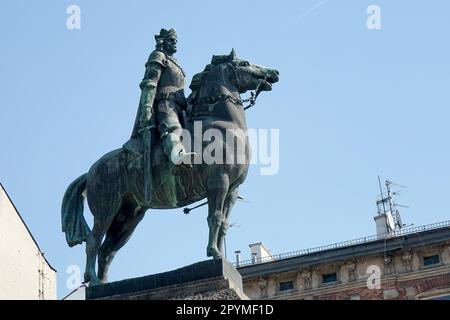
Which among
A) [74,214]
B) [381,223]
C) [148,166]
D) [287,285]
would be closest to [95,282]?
[74,214]

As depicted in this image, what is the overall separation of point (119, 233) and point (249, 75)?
3.45 m

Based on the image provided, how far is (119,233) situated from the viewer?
1844cm

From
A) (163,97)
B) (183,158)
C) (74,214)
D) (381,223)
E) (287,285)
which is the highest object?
(381,223)

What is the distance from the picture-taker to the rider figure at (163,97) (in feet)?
57.6

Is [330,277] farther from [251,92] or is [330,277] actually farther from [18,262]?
[251,92]

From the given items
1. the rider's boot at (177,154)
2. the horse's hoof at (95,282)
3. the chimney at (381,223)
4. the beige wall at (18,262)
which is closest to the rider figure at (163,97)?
the rider's boot at (177,154)

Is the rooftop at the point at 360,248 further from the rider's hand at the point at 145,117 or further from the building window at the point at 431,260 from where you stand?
the rider's hand at the point at 145,117

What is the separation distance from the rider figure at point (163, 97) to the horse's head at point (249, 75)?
0.98m

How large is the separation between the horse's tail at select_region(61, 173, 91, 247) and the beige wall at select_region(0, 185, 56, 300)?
18600 millimetres

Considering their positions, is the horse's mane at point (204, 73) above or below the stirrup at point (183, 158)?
above

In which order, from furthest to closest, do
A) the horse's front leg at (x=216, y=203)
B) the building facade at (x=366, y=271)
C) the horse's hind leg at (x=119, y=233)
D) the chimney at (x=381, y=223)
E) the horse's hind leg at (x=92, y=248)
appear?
1. the chimney at (x=381, y=223)
2. the building facade at (x=366, y=271)
3. the horse's hind leg at (x=119, y=233)
4. the horse's hind leg at (x=92, y=248)
5. the horse's front leg at (x=216, y=203)

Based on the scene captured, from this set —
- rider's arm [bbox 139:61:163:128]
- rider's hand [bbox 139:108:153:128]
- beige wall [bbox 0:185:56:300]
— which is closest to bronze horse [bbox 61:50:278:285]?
rider's hand [bbox 139:108:153:128]

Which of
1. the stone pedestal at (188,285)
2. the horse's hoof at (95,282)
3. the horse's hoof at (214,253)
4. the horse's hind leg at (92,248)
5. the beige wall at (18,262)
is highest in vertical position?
the beige wall at (18,262)

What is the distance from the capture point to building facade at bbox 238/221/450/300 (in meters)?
49.2
